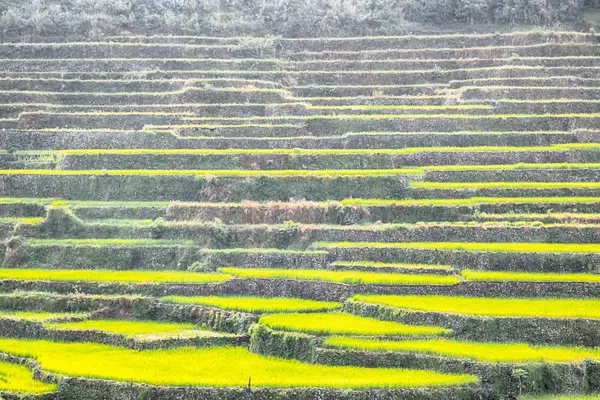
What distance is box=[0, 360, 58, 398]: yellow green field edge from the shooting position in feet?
77.9

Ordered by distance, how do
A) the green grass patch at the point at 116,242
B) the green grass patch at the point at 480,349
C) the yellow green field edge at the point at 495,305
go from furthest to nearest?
the green grass patch at the point at 116,242, the yellow green field edge at the point at 495,305, the green grass patch at the point at 480,349

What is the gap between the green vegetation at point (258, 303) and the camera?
28.7m

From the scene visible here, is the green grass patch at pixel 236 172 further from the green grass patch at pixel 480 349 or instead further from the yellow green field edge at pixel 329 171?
A: the green grass patch at pixel 480 349

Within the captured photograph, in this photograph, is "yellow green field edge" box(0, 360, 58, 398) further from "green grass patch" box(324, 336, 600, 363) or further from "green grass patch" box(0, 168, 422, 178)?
"green grass patch" box(0, 168, 422, 178)

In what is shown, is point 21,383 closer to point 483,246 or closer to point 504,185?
point 483,246

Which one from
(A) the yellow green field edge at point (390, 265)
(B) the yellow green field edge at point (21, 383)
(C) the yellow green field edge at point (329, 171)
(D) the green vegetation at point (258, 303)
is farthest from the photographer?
(C) the yellow green field edge at point (329, 171)

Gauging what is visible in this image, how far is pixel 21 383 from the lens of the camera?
2453cm

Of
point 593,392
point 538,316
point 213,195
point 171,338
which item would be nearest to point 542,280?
point 538,316

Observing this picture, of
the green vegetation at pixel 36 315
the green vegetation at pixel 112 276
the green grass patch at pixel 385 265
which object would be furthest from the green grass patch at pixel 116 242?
the green grass patch at pixel 385 265

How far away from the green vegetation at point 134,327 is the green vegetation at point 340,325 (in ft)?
7.31

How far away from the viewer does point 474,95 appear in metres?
42.7

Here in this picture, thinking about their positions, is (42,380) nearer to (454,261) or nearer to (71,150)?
(454,261)

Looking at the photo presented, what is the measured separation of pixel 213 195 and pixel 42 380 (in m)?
13.2

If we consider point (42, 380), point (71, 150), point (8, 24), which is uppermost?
point (8, 24)
